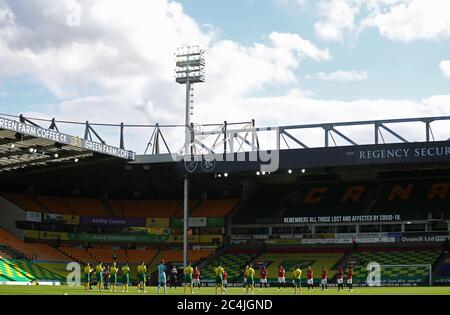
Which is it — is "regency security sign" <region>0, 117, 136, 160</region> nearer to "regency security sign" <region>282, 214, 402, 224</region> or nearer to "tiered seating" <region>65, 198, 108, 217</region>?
"tiered seating" <region>65, 198, 108, 217</region>

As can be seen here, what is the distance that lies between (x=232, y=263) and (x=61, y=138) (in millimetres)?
20342

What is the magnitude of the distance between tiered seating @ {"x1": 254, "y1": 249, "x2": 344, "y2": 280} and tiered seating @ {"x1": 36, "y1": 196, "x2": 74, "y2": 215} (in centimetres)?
1947

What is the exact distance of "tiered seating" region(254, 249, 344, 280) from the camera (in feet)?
193

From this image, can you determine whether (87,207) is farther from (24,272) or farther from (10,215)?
(24,272)

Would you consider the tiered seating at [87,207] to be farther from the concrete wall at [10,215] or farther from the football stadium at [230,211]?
the concrete wall at [10,215]

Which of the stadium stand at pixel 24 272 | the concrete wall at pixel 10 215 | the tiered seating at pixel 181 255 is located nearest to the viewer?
the stadium stand at pixel 24 272

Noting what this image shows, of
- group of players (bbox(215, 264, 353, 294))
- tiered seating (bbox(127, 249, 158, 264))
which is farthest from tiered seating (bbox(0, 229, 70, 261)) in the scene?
group of players (bbox(215, 264, 353, 294))

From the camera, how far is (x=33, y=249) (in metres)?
62.0

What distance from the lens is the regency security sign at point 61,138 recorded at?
150ft

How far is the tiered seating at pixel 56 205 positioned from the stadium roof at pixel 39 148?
5.66m

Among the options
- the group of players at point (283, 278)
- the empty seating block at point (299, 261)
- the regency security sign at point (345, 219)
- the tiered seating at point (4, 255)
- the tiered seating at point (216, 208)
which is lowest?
the group of players at point (283, 278)

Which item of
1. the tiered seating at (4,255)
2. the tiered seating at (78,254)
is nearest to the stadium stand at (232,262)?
the tiered seating at (78,254)

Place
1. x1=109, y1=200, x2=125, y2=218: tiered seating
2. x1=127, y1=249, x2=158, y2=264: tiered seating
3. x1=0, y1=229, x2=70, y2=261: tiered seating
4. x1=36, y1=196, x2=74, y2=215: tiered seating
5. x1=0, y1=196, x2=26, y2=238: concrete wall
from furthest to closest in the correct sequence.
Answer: x1=109, y1=200, x2=125, y2=218: tiered seating < x1=36, y1=196, x2=74, y2=215: tiered seating < x1=127, y1=249, x2=158, y2=264: tiered seating < x1=0, y1=196, x2=26, y2=238: concrete wall < x1=0, y1=229, x2=70, y2=261: tiered seating
